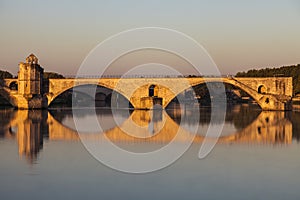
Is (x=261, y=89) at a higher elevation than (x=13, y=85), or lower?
lower

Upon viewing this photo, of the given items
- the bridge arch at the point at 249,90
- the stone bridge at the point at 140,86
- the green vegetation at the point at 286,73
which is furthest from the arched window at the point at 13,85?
the green vegetation at the point at 286,73

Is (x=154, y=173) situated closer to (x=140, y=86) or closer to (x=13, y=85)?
(x=140, y=86)

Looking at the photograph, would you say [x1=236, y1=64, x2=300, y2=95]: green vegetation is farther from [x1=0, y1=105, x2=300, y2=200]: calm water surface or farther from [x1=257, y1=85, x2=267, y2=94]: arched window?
[x1=0, y1=105, x2=300, y2=200]: calm water surface

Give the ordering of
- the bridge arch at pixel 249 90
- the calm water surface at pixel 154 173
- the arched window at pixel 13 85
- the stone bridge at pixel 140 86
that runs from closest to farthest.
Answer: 1. the calm water surface at pixel 154 173
2. the bridge arch at pixel 249 90
3. the stone bridge at pixel 140 86
4. the arched window at pixel 13 85

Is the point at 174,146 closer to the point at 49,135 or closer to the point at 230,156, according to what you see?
the point at 230,156

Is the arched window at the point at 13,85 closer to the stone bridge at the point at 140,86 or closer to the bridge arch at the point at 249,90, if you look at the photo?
the stone bridge at the point at 140,86

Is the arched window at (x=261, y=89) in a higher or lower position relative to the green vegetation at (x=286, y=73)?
lower

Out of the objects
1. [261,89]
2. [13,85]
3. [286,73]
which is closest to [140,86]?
[261,89]

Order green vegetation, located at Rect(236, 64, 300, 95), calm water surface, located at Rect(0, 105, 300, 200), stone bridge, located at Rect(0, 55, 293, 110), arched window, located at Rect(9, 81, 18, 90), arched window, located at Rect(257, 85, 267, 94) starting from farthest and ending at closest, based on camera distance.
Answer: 1. green vegetation, located at Rect(236, 64, 300, 95)
2. arched window, located at Rect(9, 81, 18, 90)
3. arched window, located at Rect(257, 85, 267, 94)
4. stone bridge, located at Rect(0, 55, 293, 110)
5. calm water surface, located at Rect(0, 105, 300, 200)

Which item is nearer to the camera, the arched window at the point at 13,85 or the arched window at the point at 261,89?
the arched window at the point at 261,89

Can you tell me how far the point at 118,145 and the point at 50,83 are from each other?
27539mm

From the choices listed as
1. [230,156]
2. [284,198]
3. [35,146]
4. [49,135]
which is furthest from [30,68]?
[284,198]

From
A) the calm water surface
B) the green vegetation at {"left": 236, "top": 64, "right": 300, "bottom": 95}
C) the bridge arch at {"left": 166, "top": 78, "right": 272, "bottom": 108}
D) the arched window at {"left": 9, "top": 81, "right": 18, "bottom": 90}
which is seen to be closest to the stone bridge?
the bridge arch at {"left": 166, "top": 78, "right": 272, "bottom": 108}

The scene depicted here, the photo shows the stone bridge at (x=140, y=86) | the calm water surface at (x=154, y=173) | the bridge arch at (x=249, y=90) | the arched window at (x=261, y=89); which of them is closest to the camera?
the calm water surface at (x=154, y=173)
